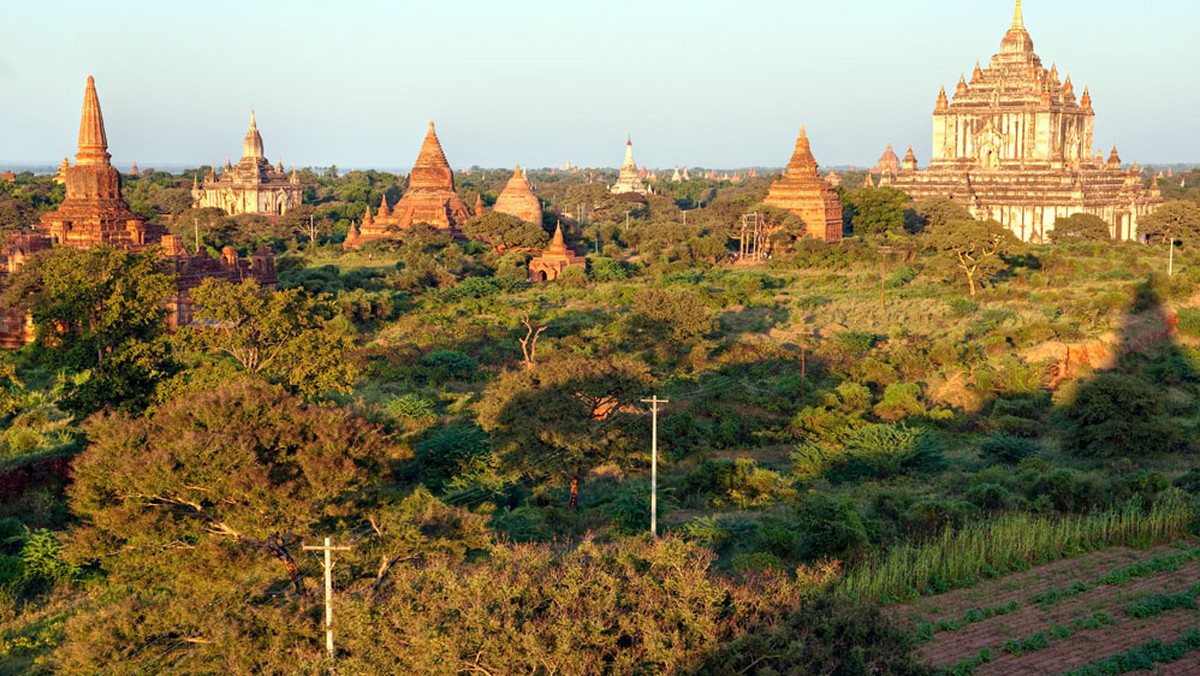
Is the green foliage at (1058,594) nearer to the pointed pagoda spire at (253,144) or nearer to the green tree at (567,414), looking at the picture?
the green tree at (567,414)

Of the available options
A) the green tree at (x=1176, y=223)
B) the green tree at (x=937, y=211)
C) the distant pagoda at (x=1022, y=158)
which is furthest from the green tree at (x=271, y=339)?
the distant pagoda at (x=1022, y=158)

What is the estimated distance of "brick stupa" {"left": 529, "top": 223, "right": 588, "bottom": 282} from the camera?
179 ft

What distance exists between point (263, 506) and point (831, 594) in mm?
7698

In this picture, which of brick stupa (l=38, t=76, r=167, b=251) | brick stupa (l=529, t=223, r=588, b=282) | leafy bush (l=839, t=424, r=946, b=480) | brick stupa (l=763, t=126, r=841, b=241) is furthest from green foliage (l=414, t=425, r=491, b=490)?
brick stupa (l=763, t=126, r=841, b=241)

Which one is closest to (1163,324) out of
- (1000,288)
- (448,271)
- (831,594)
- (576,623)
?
(1000,288)

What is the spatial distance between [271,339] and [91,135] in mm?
20845

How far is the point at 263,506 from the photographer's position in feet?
54.9

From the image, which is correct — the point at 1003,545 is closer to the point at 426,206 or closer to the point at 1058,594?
the point at 1058,594

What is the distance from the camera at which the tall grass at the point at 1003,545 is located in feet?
61.2

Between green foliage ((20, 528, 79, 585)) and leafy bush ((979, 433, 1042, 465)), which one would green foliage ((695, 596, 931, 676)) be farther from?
leafy bush ((979, 433, 1042, 465))

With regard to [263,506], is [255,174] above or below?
above

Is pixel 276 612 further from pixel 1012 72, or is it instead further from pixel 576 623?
pixel 1012 72

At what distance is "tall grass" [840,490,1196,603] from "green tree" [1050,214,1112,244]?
4114cm

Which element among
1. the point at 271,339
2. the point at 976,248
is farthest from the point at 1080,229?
the point at 271,339
